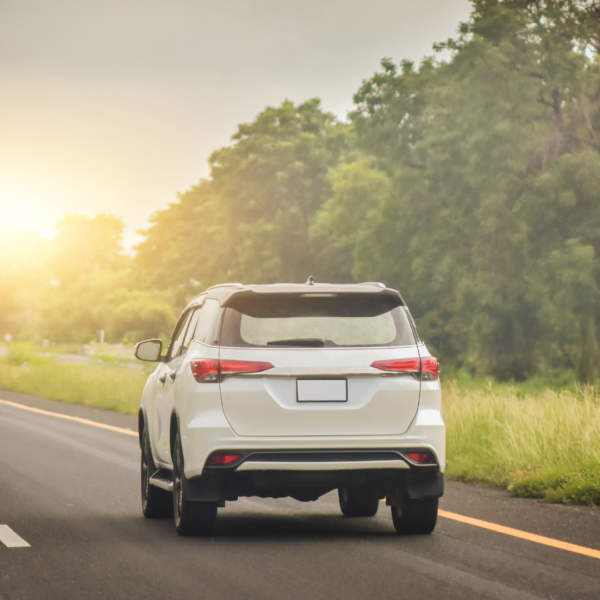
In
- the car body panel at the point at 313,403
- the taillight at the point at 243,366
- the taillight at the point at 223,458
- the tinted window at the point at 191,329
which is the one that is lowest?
the taillight at the point at 223,458

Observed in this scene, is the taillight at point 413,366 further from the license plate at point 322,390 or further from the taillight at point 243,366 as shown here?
the taillight at point 243,366

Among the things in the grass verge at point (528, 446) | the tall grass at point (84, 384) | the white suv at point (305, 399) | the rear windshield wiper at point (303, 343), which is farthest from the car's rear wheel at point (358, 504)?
the tall grass at point (84, 384)

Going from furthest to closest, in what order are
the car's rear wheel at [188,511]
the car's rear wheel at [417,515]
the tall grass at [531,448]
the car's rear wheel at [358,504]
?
1. the tall grass at [531,448]
2. the car's rear wheel at [358,504]
3. the car's rear wheel at [417,515]
4. the car's rear wheel at [188,511]

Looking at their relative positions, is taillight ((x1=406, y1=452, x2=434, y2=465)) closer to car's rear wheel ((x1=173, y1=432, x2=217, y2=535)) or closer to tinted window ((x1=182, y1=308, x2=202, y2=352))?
car's rear wheel ((x1=173, y1=432, x2=217, y2=535))

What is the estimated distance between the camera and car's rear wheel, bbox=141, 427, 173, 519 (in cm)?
927

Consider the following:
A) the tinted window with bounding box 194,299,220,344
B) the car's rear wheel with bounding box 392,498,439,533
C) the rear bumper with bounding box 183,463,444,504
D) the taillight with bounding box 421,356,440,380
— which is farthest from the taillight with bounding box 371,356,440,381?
the tinted window with bounding box 194,299,220,344

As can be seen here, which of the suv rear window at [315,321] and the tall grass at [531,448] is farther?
the tall grass at [531,448]

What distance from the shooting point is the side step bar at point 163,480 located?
27.8 feet

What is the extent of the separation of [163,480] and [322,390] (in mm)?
1940

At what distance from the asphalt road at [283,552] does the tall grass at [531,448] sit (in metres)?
0.43

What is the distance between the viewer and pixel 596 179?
34.0m

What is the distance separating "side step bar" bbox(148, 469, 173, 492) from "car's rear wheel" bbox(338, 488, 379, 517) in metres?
1.54

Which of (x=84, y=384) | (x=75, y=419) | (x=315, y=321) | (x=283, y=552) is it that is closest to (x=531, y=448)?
(x=315, y=321)

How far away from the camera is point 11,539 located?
8070 mm
